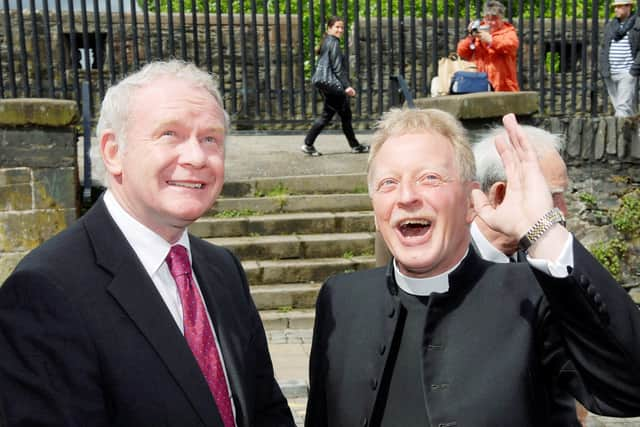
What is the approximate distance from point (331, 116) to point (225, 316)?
27.2 ft

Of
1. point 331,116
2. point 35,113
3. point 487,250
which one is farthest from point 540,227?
point 331,116

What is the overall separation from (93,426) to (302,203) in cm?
695

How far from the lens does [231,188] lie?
909 centimetres

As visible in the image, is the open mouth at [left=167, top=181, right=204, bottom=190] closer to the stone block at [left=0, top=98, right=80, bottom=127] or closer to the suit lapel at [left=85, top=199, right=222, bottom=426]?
the suit lapel at [left=85, top=199, right=222, bottom=426]

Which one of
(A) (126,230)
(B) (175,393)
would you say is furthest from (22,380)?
(A) (126,230)

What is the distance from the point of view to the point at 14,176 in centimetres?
743

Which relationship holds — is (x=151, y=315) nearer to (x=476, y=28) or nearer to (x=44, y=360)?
(x=44, y=360)

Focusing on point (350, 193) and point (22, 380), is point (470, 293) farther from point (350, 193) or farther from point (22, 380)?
point (350, 193)

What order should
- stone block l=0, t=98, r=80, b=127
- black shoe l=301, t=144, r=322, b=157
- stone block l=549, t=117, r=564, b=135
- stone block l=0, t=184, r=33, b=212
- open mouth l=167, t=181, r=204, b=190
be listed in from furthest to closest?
black shoe l=301, t=144, r=322, b=157
stone block l=549, t=117, r=564, b=135
stone block l=0, t=184, r=33, b=212
stone block l=0, t=98, r=80, b=127
open mouth l=167, t=181, r=204, b=190

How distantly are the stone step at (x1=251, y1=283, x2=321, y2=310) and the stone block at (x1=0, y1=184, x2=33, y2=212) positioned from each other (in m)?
2.17

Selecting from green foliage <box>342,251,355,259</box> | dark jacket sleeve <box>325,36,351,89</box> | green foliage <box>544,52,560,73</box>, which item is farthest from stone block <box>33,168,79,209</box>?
green foliage <box>544,52,560,73</box>

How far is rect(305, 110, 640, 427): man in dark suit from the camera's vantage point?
82.2 inches

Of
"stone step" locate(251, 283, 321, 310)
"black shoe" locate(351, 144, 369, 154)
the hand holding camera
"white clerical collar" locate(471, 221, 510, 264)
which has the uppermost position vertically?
the hand holding camera

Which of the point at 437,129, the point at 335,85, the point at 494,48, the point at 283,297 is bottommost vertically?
the point at 283,297
